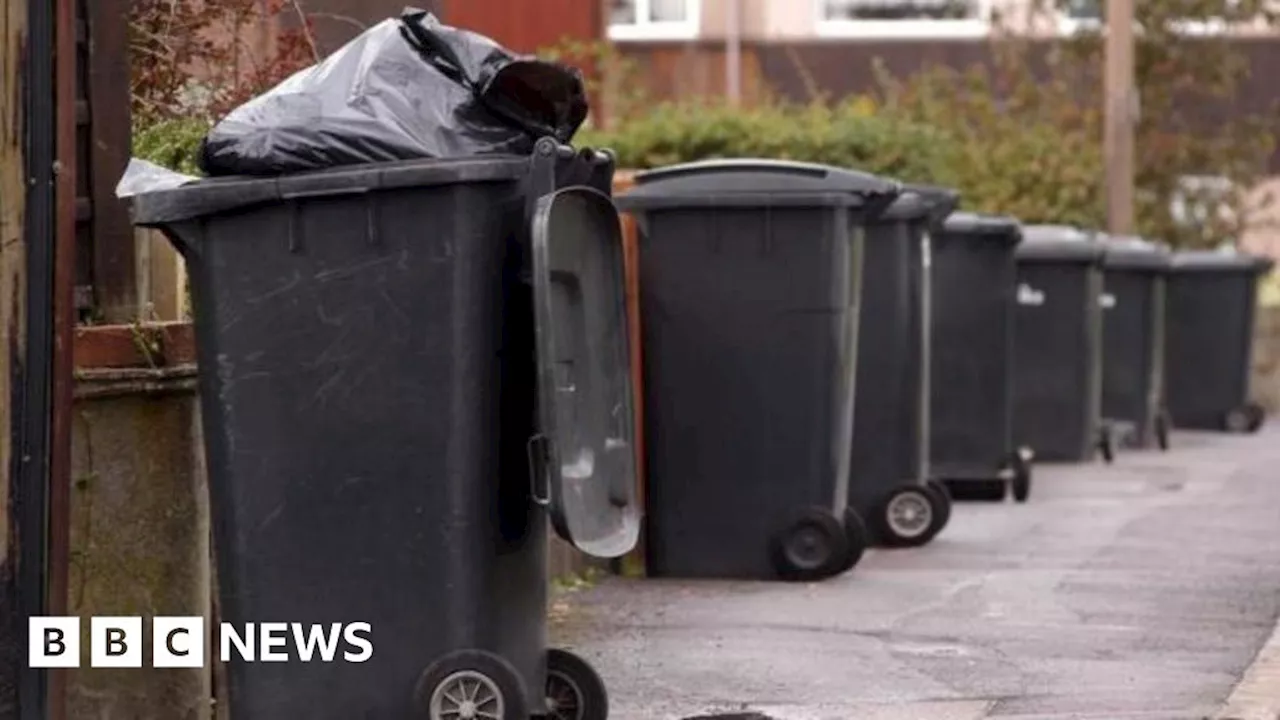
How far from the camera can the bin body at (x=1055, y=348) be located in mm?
15758

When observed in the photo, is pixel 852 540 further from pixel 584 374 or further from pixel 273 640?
pixel 273 640

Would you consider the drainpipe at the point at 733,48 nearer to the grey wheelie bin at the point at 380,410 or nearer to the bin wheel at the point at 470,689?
the grey wheelie bin at the point at 380,410

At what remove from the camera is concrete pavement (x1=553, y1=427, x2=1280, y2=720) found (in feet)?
23.9

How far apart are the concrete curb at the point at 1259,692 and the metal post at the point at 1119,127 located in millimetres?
12600

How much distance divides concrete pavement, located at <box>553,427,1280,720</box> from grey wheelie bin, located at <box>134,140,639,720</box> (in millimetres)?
1079

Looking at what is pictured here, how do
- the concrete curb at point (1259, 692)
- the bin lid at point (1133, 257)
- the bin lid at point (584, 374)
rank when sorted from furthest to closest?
the bin lid at point (1133, 257), the concrete curb at point (1259, 692), the bin lid at point (584, 374)

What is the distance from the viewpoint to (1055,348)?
15766 mm

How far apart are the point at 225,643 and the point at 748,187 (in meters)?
3.98

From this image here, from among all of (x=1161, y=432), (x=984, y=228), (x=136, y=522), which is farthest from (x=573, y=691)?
(x=1161, y=432)

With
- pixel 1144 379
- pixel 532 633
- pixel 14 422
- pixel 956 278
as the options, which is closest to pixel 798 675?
pixel 532 633

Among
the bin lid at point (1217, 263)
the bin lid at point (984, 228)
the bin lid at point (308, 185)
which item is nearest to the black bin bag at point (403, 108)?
the bin lid at point (308, 185)

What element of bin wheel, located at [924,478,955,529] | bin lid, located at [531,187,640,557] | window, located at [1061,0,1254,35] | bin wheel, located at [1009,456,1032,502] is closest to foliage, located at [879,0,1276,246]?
window, located at [1061,0,1254,35]

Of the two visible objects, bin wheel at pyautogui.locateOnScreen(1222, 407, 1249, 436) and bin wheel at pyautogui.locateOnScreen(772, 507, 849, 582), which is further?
bin wheel at pyautogui.locateOnScreen(1222, 407, 1249, 436)

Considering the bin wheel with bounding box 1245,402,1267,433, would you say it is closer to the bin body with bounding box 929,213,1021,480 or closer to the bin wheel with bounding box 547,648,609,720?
the bin body with bounding box 929,213,1021,480
